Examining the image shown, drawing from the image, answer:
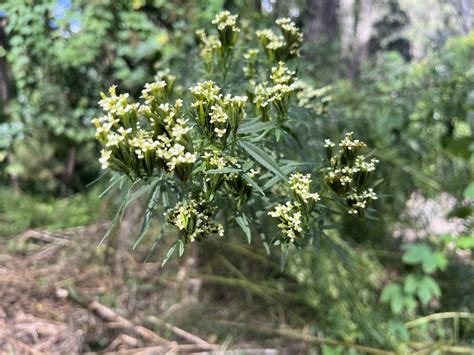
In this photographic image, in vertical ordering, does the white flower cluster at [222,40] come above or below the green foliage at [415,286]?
above

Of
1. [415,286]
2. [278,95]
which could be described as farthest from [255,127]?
[415,286]

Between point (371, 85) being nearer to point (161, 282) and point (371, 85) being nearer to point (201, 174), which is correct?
A: point (161, 282)

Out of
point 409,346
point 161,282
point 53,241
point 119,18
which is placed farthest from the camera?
point 119,18

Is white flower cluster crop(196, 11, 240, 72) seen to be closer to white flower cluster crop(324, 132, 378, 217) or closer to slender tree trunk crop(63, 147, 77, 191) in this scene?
white flower cluster crop(324, 132, 378, 217)

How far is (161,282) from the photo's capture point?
6.39 ft

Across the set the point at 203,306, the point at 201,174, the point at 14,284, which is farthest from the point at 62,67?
the point at 201,174

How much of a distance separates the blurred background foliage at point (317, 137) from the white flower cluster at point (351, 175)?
77cm

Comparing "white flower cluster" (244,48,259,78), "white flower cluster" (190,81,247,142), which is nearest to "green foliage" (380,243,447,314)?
→ "white flower cluster" (244,48,259,78)

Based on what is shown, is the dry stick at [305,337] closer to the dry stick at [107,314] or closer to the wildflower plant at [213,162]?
the dry stick at [107,314]

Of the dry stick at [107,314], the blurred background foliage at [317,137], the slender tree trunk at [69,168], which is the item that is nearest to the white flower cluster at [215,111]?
the blurred background foliage at [317,137]

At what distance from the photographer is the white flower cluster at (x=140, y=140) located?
753 millimetres

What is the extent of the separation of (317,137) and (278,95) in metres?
0.70

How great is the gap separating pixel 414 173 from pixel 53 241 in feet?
5.68

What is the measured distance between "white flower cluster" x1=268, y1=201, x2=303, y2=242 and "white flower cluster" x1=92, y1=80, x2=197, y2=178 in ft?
0.65
